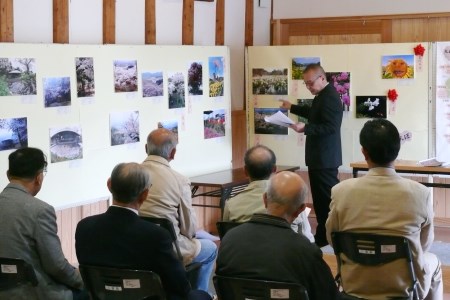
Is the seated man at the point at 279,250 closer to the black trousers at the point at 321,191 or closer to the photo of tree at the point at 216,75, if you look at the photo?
the black trousers at the point at 321,191

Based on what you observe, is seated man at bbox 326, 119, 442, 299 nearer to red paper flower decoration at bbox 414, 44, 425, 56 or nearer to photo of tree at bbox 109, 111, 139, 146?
photo of tree at bbox 109, 111, 139, 146

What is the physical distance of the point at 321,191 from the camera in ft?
23.2

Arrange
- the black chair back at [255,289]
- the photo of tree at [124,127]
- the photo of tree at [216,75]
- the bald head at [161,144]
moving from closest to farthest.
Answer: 1. the black chair back at [255,289]
2. the bald head at [161,144]
3. the photo of tree at [124,127]
4. the photo of tree at [216,75]

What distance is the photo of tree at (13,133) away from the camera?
216 inches

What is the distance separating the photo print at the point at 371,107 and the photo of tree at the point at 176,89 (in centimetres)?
195

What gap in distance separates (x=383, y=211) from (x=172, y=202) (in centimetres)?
143

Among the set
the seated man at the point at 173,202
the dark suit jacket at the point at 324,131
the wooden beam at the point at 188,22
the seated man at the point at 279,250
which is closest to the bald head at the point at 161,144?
the seated man at the point at 173,202

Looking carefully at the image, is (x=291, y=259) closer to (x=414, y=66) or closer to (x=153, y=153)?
(x=153, y=153)

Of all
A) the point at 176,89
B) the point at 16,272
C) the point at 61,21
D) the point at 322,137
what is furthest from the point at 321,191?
the point at 16,272

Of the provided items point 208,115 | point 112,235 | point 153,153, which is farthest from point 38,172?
point 208,115

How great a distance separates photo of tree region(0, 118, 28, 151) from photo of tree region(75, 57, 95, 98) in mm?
649

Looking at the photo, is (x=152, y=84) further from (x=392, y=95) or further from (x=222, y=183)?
(x=392, y=95)

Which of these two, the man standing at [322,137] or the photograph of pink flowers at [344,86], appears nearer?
the man standing at [322,137]

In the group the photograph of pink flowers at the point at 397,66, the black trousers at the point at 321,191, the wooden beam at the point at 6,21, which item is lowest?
the black trousers at the point at 321,191
